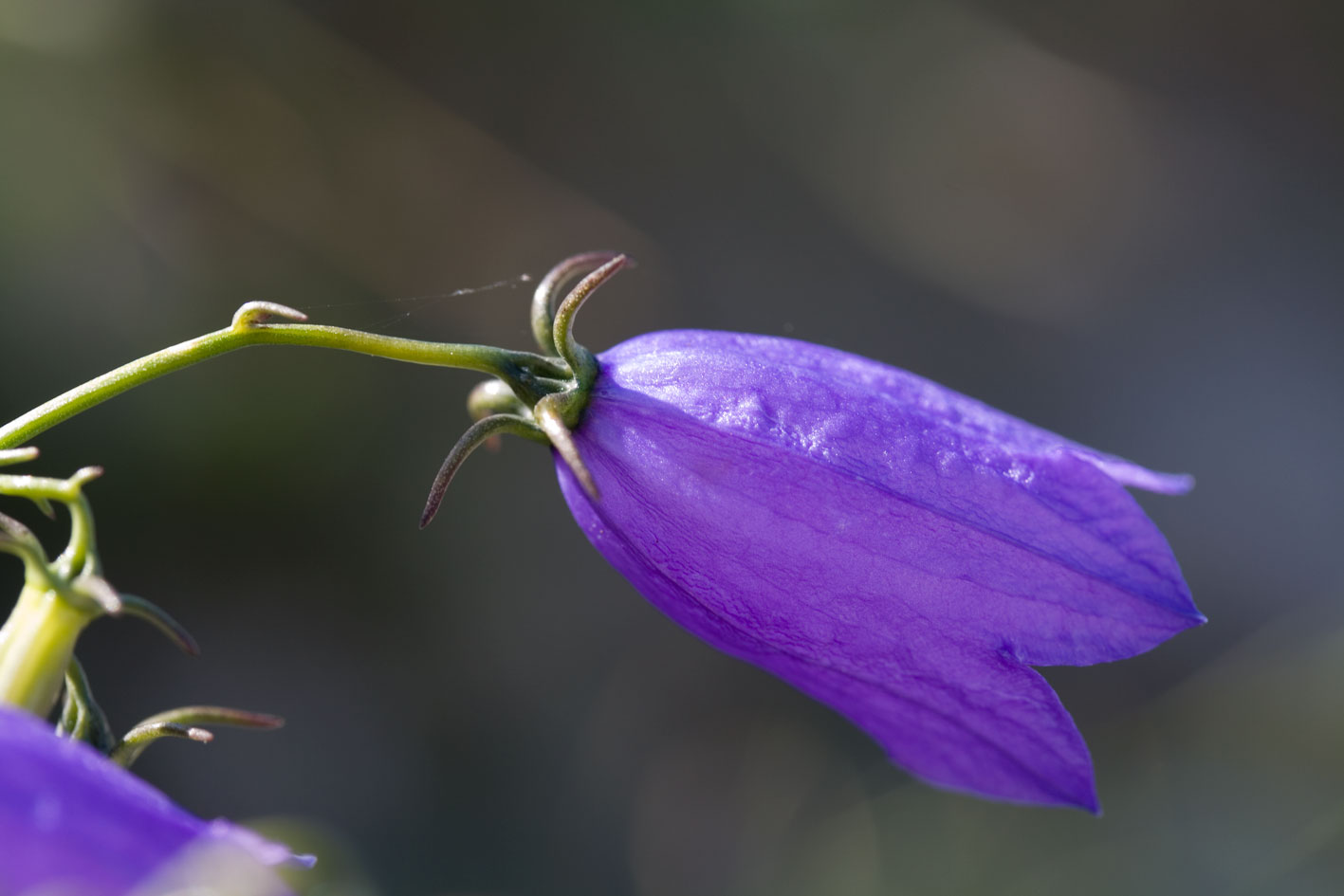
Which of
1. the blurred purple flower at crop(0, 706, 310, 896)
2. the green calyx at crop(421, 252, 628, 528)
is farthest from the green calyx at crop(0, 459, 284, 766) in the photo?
the green calyx at crop(421, 252, 628, 528)

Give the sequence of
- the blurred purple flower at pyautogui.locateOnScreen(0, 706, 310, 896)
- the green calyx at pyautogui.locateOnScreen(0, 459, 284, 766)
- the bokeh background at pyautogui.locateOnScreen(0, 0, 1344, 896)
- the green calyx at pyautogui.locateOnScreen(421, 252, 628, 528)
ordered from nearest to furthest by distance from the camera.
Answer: the blurred purple flower at pyautogui.locateOnScreen(0, 706, 310, 896)
the green calyx at pyautogui.locateOnScreen(0, 459, 284, 766)
the green calyx at pyautogui.locateOnScreen(421, 252, 628, 528)
the bokeh background at pyautogui.locateOnScreen(0, 0, 1344, 896)

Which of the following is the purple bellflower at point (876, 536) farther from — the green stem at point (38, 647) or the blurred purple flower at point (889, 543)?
the green stem at point (38, 647)

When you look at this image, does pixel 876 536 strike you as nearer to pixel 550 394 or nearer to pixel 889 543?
pixel 889 543

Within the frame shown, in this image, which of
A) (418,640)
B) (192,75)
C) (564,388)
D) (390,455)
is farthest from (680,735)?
(564,388)

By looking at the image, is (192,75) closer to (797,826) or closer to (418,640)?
(418,640)

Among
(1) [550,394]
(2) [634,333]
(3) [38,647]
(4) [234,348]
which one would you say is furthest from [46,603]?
(2) [634,333]

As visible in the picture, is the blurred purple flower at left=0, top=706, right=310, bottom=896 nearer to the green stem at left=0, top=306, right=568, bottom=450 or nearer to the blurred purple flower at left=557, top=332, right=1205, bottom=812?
the green stem at left=0, top=306, right=568, bottom=450
